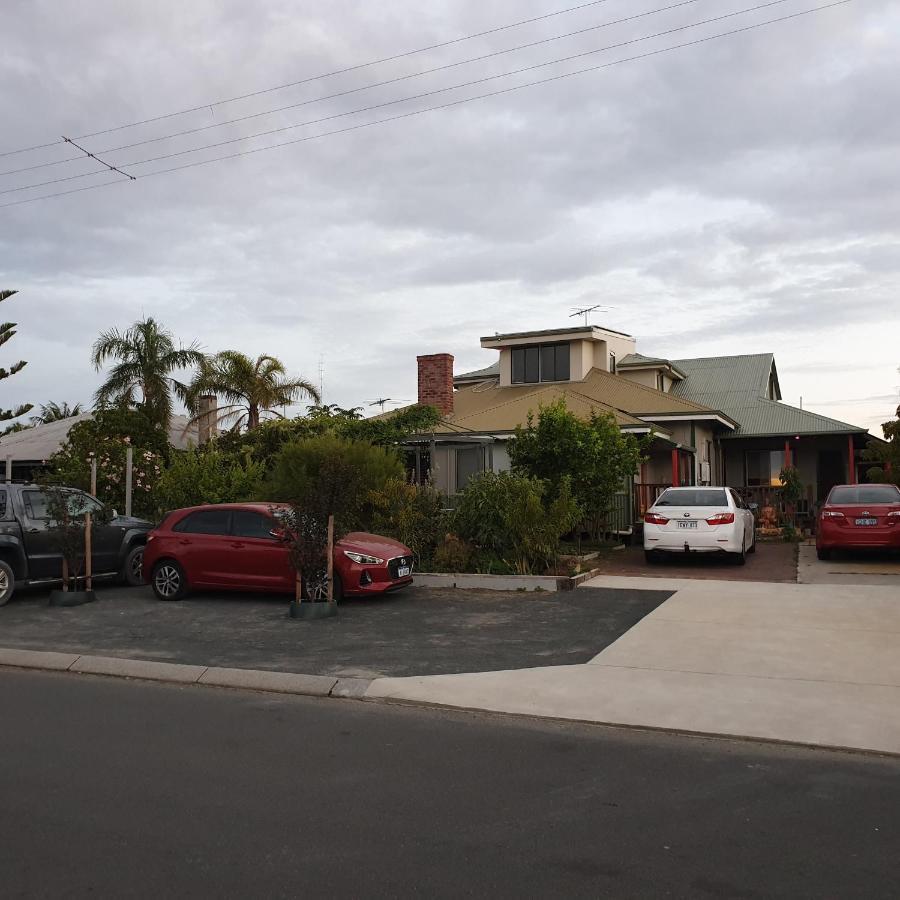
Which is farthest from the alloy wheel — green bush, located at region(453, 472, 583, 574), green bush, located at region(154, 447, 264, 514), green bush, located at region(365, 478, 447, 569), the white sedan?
the white sedan

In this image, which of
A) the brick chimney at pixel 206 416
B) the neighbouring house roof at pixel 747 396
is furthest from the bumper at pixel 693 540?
the brick chimney at pixel 206 416

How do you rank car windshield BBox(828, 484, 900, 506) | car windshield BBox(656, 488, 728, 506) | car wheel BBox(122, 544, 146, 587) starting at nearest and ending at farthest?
car wheel BBox(122, 544, 146, 587)
car windshield BBox(656, 488, 728, 506)
car windshield BBox(828, 484, 900, 506)

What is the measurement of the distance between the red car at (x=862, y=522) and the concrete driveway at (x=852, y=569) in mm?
361

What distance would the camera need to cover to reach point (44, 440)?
114 feet

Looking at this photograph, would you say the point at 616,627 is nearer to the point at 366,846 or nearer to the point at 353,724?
the point at 353,724

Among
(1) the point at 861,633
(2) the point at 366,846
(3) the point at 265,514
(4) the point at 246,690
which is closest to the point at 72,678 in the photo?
(4) the point at 246,690

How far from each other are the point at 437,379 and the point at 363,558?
1542cm

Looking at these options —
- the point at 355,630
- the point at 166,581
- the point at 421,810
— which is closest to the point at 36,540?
the point at 166,581

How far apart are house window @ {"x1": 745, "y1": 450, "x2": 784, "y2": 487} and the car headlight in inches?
869

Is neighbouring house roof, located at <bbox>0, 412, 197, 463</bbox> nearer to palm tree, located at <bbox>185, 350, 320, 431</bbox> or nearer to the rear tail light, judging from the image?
palm tree, located at <bbox>185, 350, 320, 431</bbox>

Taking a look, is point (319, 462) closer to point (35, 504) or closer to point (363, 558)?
point (363, 558)

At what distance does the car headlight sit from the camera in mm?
12578

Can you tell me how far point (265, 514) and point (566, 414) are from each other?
8.19 metres

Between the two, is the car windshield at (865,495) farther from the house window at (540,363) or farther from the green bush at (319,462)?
the house window at (540,363)
